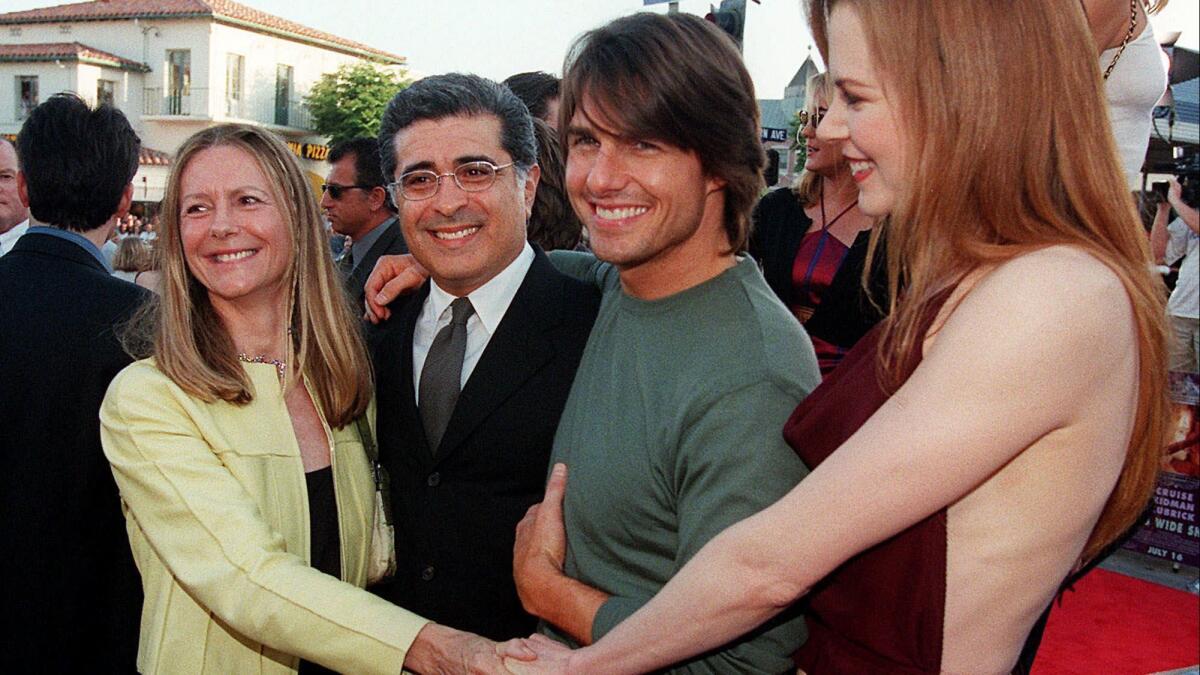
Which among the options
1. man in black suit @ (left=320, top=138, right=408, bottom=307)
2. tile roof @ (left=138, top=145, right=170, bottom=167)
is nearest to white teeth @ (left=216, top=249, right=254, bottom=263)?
man in black suit @ (left=320, top=138, right=408, bottom=307)

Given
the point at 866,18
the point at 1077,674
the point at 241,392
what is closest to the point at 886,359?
the point at 866,18

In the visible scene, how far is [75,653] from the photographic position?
2.91m

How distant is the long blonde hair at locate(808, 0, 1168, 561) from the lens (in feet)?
4.49

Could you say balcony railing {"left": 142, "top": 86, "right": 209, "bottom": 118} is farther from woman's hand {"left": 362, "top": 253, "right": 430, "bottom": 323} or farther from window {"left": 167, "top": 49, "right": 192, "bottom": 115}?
woman's hand {"left": 362, "top": 253, "right": 430, "bottom": 323}

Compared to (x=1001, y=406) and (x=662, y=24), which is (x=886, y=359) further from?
(x=662, y=24)

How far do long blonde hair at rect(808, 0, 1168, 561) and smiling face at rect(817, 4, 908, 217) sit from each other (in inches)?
1.1

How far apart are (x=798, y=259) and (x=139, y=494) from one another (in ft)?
6.92

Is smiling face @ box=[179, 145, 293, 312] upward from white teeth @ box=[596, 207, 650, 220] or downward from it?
downward

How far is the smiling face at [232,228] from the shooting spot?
2.38m

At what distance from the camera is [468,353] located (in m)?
2.52

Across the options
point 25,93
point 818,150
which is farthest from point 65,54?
point 818,150

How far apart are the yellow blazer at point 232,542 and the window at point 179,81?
42200 millimetres

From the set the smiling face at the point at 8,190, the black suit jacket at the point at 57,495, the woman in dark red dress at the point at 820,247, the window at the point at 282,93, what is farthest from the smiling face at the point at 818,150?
the window at the point at 282,93

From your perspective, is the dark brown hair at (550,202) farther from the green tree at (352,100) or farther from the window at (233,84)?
the window at (233,84)
